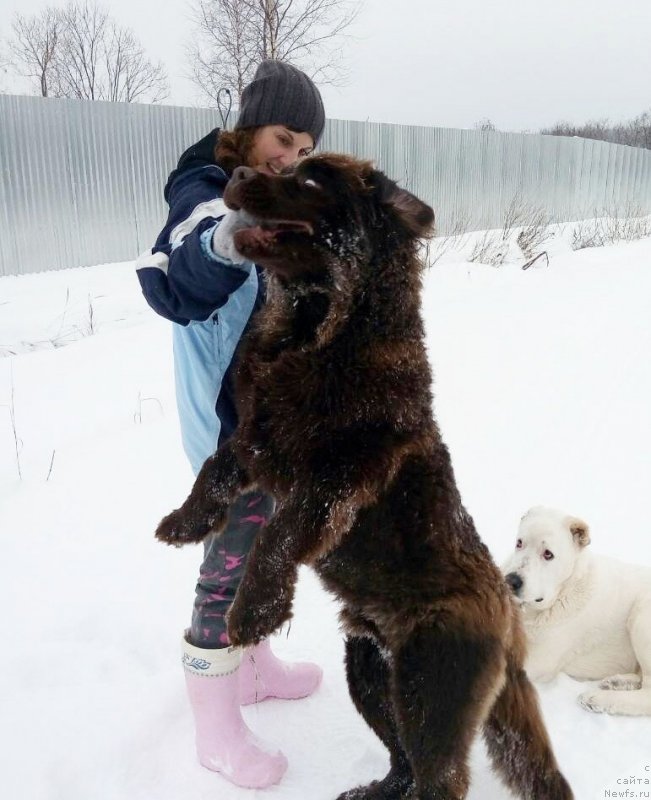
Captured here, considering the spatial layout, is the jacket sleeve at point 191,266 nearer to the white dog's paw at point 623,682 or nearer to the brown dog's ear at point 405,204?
the brown dog's ear at point 405,204

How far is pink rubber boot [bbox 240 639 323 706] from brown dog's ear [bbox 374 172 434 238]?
1615mm

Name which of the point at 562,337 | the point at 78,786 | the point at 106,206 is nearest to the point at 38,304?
the point at 106,206

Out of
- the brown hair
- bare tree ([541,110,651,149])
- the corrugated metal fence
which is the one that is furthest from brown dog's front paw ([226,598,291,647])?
bare tree ([541,110,651,149])

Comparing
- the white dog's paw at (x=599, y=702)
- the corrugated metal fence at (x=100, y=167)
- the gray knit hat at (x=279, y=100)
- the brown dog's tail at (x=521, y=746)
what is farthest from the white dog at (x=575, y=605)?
the corrugated metal fence at (x=100, y=167)

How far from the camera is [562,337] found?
20.9 ft

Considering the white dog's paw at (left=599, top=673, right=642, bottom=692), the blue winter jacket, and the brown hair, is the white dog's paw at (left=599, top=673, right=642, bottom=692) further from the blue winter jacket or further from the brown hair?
the brown hair

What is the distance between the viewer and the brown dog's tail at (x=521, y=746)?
1759 millimetres

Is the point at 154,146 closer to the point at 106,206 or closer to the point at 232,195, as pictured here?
the point at 106,206

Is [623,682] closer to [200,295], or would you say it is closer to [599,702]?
[599,702]

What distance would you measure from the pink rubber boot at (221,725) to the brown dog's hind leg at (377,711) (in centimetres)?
27

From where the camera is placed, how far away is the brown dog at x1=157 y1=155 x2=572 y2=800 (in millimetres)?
1680

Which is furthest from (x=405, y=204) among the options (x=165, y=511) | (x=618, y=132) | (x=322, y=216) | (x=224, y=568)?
(x=618, y=132)

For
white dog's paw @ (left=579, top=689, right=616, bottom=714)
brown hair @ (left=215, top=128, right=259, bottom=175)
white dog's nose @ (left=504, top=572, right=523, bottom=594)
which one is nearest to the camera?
brown hair @ (left=215, top=128, right=259, bottom=175)

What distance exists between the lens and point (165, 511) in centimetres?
360
